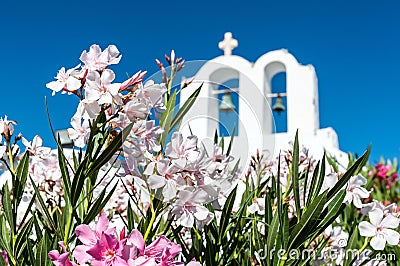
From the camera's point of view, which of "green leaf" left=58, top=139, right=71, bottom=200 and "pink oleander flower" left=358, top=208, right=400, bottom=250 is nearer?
"green leaf" left=58, top=139, right=71, bottom=200

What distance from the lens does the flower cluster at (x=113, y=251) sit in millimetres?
460

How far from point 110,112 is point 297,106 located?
469 centimetres

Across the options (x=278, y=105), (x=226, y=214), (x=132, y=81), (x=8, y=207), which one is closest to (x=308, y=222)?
(x=226, y=214)

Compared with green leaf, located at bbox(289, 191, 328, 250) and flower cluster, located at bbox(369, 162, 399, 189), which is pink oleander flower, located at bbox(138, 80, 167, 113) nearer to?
green leaf, located at bbox(289, 191, 328, 250)

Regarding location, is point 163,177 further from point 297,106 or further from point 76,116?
point 297,106

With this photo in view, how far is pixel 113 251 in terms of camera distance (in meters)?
0.47

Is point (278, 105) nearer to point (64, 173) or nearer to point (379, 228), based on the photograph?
point (379, 228)

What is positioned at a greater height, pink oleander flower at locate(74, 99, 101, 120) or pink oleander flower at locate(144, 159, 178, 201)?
pink oleander flower at locate(74, 99, 101, 120)

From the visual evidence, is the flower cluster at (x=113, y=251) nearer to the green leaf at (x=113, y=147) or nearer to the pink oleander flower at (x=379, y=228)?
the green leaf at (x=113, y=147)

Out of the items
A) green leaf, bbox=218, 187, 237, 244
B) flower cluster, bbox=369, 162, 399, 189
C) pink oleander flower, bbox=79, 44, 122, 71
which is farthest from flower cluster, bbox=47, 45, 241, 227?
flower cluster, bbox=369, 162, 399, 189

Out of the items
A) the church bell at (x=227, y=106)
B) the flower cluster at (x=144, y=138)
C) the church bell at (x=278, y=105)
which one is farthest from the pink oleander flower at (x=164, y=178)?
the church bell at (x=278, y=105)

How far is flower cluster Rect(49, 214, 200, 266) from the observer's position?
460 millimetres

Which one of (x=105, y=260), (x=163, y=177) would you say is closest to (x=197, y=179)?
(x=163, y=177)

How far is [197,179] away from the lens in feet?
1.86
